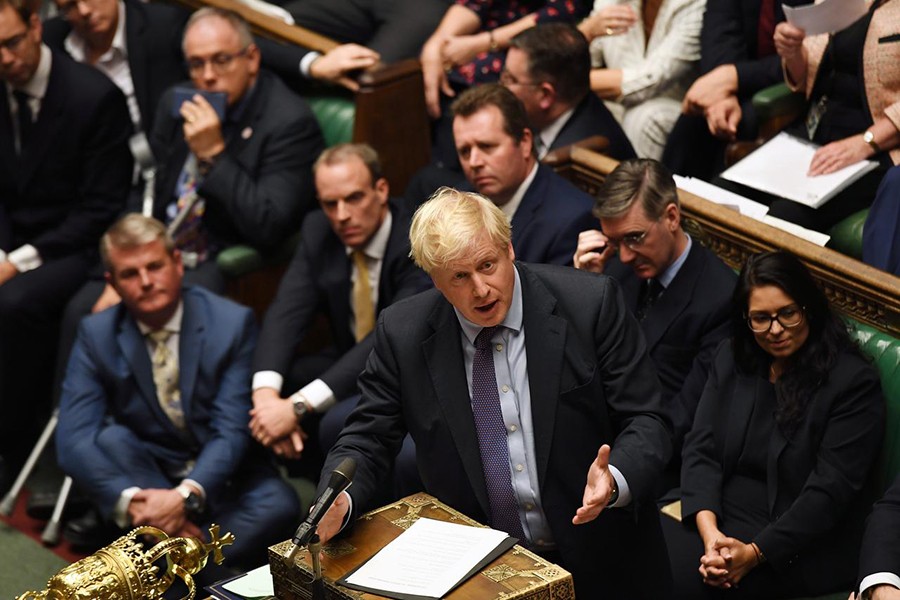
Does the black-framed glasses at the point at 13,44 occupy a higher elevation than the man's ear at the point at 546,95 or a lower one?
higher

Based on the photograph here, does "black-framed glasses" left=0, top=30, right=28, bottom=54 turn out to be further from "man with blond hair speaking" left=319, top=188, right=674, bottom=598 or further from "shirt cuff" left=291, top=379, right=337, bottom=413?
"man with blond hair speaking" left=319, top=188, right=674, bottom=598

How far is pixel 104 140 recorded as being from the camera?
459 cm

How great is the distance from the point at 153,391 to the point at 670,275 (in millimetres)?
1446

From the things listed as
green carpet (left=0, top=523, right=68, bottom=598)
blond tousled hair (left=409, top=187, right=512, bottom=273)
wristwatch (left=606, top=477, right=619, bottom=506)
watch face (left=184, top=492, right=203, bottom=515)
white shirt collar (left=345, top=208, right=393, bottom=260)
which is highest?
blond tousled hair (left=409, top=187, right=512, bottom=273)

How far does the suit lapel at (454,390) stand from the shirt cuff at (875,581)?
0.71 m

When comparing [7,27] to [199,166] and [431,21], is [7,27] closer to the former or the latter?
[199,166]

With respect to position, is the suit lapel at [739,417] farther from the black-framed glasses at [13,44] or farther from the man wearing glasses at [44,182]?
the black-framed glasses at [13,44]

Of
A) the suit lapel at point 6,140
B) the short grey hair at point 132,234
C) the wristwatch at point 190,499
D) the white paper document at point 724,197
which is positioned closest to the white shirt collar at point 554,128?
the white paper document at point 724,197

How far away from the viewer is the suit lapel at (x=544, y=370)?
2.54m

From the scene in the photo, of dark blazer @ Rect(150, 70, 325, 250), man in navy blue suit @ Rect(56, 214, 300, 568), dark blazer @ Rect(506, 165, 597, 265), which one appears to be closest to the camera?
dark blazer @ Rect(506, 165, 597, 265)

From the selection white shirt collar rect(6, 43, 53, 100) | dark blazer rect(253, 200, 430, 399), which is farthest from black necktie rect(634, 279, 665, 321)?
white shirt collar rect(6, 43, 53, 100)

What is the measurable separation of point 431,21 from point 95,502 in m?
2.08

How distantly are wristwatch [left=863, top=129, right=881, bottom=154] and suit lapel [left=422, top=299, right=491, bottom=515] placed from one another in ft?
5.26

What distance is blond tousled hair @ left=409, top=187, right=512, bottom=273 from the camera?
2.46 metres
